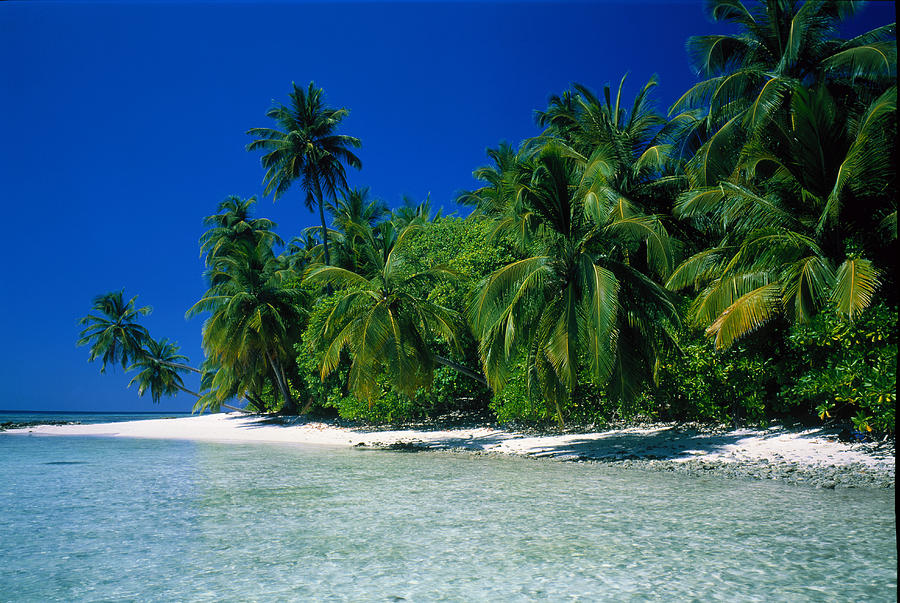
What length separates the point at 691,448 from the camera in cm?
1209

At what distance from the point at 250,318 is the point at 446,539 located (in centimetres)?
1912

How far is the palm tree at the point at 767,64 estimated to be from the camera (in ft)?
41.9

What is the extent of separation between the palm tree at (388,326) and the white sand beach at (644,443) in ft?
7.66

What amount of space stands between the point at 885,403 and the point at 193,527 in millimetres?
9217

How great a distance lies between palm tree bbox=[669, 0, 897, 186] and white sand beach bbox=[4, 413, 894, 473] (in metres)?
6.00

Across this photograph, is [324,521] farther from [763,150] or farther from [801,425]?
[801,425]

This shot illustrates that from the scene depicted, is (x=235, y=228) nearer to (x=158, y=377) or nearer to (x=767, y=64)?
(x=158, y=377)

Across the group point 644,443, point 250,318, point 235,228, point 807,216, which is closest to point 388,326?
point 644,443

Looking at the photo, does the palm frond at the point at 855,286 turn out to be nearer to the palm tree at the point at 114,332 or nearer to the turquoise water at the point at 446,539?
the turquoise water at the point at 446,539

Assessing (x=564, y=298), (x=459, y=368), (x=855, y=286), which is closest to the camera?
(x=855, y=286)

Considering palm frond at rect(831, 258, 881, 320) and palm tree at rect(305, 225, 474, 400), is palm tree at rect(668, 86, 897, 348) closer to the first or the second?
palm frond at rect(831, 258, 881, 320)

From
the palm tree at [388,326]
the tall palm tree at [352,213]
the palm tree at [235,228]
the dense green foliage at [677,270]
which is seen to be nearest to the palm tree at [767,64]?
the dense green foliage at [677,270]

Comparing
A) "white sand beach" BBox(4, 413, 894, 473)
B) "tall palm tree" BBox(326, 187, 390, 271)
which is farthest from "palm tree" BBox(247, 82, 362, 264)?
"white sand beach" BBox(4, 413, 894, 473)

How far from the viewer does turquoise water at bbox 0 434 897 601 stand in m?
4.12
